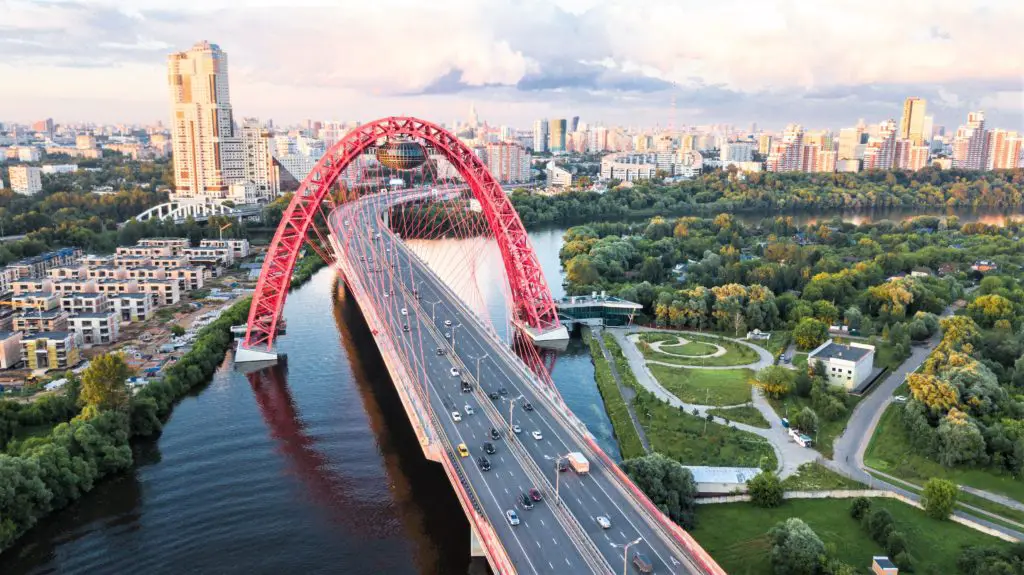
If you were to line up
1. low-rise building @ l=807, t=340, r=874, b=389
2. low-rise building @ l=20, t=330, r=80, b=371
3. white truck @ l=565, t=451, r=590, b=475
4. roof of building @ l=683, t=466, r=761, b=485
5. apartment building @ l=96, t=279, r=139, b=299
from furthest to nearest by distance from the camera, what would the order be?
apartment building @ l=96, t=279, r=139, b=299
low-rise building @ l=20, t=330, r=80, b=371
low-rise building @ l=807, t=340, r=874, b=389
roof of building @ l=683, t=466, r=761, b=485
white truck @ l=565, t=451, r=590, b=475

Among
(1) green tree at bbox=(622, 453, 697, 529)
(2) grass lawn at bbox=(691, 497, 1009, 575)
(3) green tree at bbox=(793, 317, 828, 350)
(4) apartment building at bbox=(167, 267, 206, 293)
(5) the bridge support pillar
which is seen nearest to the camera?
(2) grass lawn at bbox=(691, 497, 1009, 575)

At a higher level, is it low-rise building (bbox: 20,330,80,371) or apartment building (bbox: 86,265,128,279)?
apartment building (bbox: 86,265,128,279)

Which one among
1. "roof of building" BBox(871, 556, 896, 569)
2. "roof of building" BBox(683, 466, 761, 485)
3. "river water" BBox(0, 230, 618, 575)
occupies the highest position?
"roof of building" BBox(683, 466, 761, 485)

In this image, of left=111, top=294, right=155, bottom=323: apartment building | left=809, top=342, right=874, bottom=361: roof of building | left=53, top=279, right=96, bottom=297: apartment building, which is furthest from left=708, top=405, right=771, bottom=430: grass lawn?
left=53, top=279, right=96, bottom=297: apartment building

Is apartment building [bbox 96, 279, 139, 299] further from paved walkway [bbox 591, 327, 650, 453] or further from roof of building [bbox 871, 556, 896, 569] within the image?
roof of building [bbox 871, 556, 896, 569]

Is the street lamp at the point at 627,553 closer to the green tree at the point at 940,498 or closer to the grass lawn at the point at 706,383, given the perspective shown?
the green tree at the point at 940,498

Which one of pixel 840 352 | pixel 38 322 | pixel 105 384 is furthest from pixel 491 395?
pixel 38 322

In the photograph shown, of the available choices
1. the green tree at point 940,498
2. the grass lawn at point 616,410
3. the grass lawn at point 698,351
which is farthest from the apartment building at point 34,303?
the green tree at point 940,498

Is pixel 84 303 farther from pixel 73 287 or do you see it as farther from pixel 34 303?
pixel 73 287
